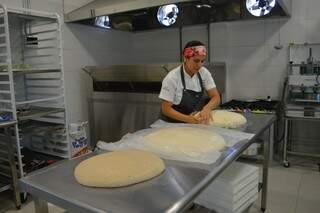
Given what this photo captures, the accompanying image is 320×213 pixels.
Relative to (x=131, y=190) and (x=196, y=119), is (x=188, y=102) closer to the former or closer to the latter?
(x=196, y=119)

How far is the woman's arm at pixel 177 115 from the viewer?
5.82ft

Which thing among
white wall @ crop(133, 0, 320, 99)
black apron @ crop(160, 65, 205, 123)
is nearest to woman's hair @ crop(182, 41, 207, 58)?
black apron @ crop(160, 65, 205, 123)

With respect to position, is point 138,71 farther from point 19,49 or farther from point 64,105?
point 19,49

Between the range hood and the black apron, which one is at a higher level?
the range hood

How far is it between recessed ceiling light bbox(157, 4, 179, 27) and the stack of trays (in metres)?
2.35

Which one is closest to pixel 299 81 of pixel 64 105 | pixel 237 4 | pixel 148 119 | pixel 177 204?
pixel 237 4

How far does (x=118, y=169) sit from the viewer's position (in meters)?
1.02

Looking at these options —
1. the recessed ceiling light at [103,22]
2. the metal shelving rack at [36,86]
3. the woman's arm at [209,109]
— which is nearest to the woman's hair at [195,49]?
the woman's arm at [209,109]

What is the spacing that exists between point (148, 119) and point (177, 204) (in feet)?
7.88

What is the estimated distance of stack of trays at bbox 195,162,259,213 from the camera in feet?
5.28

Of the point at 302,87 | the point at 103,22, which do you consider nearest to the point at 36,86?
the point at 103,22

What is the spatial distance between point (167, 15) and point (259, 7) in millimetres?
1126

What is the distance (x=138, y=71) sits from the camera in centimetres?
311

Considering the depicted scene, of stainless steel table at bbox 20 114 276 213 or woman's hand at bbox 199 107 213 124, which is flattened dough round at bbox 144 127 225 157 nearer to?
stainless steel table at bbox 20 114 276 213
